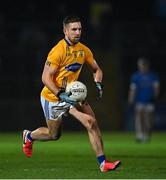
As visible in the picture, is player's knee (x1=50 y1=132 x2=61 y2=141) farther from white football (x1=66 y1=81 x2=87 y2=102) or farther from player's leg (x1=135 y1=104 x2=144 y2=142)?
player's leg (x1=135 y1=104 x2=144 y2=142)

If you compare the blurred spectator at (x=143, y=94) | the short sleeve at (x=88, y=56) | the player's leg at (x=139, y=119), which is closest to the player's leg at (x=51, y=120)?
the short sleeve at (x=88, y=56)

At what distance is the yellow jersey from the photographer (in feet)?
45.0

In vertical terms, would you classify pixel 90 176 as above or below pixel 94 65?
below

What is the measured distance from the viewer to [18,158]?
16297mm

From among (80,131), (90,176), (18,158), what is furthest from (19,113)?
(90,176)

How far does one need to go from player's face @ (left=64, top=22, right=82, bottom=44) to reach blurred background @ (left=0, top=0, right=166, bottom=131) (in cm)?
1489

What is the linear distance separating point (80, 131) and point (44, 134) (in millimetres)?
14174

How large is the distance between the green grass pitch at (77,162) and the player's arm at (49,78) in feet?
4.05

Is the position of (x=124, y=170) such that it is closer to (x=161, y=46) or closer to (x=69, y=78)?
(x=69, y=78)

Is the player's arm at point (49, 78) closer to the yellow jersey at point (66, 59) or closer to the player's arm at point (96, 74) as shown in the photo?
the yellow jersey at point (66, 59)

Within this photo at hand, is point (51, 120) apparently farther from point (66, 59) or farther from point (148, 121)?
point (148, 121)

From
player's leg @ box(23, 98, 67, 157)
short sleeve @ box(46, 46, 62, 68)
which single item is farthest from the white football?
player's leg @ box(23, 98, 67, 157)

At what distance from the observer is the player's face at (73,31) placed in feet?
44.8

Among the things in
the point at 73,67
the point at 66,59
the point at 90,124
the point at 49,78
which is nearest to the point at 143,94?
the point at 73,67
